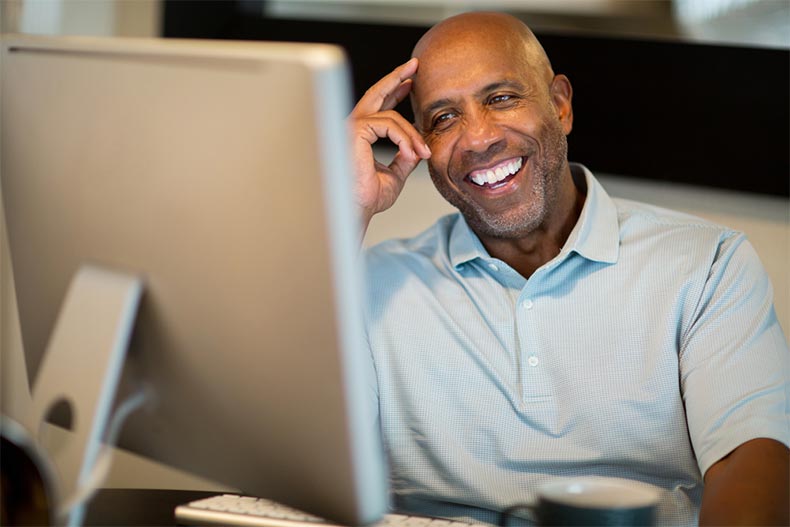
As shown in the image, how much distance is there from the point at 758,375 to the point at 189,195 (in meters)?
0.94

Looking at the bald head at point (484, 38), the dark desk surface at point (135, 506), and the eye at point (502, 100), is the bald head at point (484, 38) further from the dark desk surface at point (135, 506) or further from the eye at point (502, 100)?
the dark desk surface at point (135, 506)

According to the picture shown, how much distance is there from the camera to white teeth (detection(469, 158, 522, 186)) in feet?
5.59

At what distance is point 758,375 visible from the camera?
1.40 m

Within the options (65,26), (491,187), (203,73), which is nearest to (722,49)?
(491,187)

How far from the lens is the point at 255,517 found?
3.50 feet

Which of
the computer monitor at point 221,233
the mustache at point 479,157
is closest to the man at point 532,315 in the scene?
the mustache at point 479,157

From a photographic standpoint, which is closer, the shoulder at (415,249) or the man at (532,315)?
the man at (532,315)

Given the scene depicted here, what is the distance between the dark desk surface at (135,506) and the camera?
3.75 feet

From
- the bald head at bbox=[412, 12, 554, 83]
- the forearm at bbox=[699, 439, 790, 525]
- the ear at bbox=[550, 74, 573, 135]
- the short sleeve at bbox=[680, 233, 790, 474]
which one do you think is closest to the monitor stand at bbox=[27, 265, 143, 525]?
the forearm at bbox=[699, 439, 790, 525]

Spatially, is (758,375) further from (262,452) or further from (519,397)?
(262,452)

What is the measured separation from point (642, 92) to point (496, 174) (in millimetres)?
483

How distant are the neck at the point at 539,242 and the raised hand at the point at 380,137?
8.5 inches

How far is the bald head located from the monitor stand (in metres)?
0.96

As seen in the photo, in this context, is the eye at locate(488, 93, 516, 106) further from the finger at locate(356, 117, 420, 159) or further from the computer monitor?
the computer monitor
